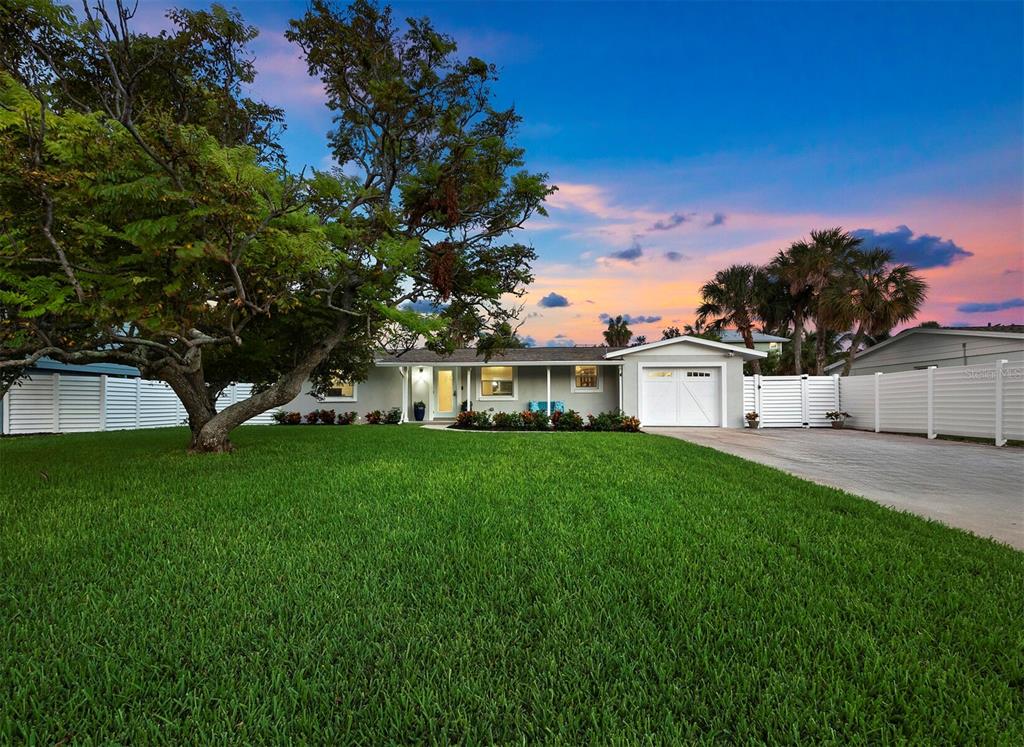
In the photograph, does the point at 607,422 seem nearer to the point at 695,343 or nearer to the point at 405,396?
the point at 695,343

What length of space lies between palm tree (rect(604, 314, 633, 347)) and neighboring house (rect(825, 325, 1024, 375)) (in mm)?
25945

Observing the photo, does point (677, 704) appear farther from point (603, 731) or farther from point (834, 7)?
point (834, 7)

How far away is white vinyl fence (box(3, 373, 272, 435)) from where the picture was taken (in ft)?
45.0

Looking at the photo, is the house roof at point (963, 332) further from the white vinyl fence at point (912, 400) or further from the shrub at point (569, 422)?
the shrub at point (569, 422)

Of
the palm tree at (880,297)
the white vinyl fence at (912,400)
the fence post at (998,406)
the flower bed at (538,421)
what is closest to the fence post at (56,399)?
the flower bed at (538,421)

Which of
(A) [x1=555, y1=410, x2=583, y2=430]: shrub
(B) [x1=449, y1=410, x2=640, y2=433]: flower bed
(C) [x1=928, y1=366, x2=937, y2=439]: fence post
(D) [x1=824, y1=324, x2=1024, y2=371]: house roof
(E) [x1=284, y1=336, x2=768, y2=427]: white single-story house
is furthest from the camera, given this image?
(E) [x1=284, y1=336, x2=768, y2=427]: white single-story house

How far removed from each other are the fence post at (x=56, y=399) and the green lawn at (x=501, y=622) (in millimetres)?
12814

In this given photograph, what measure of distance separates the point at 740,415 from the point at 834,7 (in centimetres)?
1217

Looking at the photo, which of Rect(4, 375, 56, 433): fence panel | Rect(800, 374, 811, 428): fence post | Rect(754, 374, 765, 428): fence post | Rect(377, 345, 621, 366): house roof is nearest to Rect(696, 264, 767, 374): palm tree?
Rect(800, 374, 811, 428): fence post

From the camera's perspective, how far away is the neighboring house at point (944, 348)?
14.4 metres

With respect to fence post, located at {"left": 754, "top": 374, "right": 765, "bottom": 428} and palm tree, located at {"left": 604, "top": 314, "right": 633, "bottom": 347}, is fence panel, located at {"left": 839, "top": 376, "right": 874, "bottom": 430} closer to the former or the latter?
fence post, located at {"left": 754, "top": 374, "right": 765, "bottom": 428}

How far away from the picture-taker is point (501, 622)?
94.4 inches

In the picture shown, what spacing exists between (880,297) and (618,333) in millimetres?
28454

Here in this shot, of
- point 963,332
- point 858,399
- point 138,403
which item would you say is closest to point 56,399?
point 138,403
